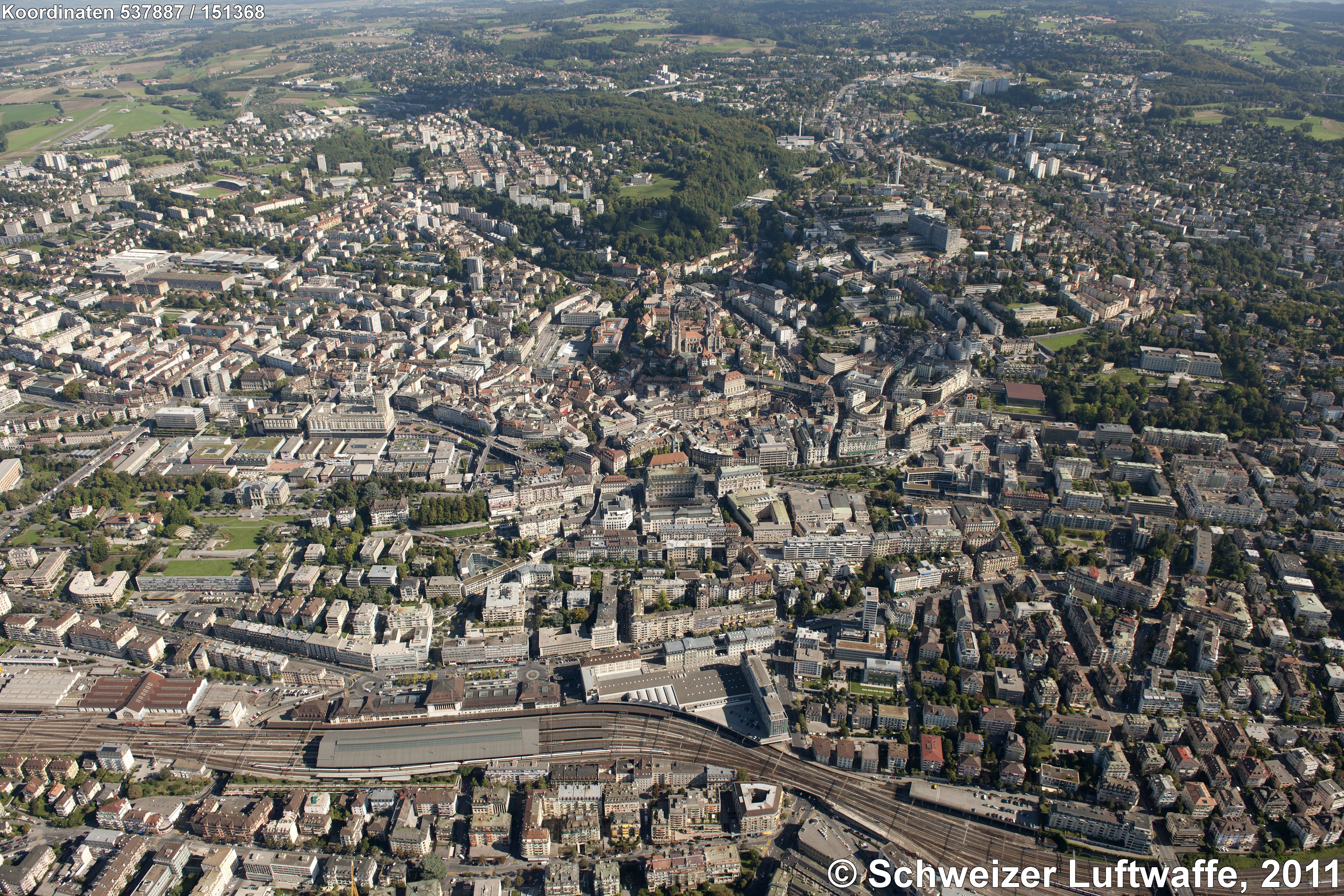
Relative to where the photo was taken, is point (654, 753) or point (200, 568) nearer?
point (654, 753)

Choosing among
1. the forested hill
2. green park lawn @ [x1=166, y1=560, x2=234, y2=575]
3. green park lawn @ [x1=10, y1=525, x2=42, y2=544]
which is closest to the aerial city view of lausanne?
green park lawn @ [x1=166, y1=560, x2=234, y2=575]

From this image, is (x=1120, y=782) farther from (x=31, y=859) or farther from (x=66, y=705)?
(x=66, y=705)

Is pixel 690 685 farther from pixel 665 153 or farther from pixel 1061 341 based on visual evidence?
pixel 665 153

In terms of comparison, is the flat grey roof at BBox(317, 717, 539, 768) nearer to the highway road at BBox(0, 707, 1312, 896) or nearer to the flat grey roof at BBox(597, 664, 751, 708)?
the highway road at BBox(0, 707, 1312, 896)

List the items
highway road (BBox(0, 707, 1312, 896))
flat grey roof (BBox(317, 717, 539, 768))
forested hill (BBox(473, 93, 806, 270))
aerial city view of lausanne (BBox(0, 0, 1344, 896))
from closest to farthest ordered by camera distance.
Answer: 1. highway road (BBox(0, 707, 1312, 896))
2. aerial city view of lausanne (BBox(0, 0, 1344, 896))
3. flat grey roof (BBox(317, 717, 539, 768))
4. forested hill (BBox(473, 93, 806, 270))

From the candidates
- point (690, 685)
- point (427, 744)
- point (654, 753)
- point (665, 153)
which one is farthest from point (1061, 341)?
point (665, 153)

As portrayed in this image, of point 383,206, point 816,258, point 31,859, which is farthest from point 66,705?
point 383,206

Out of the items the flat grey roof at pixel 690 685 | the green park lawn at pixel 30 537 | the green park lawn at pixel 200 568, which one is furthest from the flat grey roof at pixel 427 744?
the green park lawn at pixel 30 537
